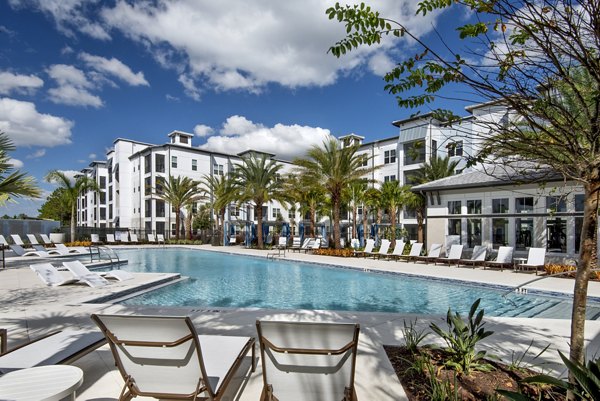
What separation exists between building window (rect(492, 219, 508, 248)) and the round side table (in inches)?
732

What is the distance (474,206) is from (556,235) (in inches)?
146

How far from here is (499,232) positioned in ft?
56.7

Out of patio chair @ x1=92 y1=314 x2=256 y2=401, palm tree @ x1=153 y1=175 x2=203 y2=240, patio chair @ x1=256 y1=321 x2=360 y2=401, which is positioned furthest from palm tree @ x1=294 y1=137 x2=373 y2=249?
patio chair @ x1=92 y1=314 x2=256 y2=401

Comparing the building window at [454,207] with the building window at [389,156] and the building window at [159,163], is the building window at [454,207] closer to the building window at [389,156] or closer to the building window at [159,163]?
the building window at [389,156]

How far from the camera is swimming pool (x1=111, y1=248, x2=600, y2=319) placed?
8977mm

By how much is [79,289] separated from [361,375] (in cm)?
870

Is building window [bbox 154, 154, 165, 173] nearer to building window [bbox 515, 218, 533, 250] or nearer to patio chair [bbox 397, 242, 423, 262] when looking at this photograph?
patio chair [bbox 397, 242, 423, 262]

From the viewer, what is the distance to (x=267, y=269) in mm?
16766

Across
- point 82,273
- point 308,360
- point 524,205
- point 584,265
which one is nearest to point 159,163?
point 82,273

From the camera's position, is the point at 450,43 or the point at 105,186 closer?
the point at 450,43

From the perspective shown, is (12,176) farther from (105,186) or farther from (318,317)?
(105,186)

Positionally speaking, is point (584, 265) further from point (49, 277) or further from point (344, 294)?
point (49, 277)

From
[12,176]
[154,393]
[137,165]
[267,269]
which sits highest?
[137,165]

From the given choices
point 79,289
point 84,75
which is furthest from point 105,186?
point 79,289
